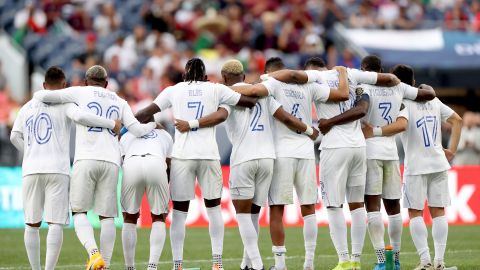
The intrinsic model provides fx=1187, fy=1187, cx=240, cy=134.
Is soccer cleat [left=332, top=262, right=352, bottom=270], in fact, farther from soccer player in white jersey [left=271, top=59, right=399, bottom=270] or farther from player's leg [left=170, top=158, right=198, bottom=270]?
player's leg [left=170, top=158, right=198, bottom=270]

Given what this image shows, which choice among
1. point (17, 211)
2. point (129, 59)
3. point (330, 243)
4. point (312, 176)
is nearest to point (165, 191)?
point (312, 176)

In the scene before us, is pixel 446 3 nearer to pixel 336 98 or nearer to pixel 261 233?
pixel 261 233

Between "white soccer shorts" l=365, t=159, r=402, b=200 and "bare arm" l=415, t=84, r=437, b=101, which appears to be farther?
"bare arm" l=415, t=84, r=437, b=101

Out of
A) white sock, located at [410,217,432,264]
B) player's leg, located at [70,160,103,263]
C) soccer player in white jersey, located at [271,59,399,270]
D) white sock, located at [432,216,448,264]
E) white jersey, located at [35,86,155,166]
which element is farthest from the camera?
white sock, located at [432,216,448,264]

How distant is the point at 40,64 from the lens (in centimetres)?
2883

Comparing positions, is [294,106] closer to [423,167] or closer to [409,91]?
[409,91]

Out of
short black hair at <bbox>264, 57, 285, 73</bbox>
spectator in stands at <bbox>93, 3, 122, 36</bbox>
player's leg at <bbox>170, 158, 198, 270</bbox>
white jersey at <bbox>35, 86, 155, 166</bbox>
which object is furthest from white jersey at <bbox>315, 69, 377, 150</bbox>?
spectator in stands at <bbox>93, 3, 122, 36</bbox>

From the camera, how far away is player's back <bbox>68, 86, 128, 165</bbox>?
1392cm

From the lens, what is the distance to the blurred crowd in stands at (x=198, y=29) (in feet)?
89.8

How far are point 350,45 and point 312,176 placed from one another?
48.2 ft

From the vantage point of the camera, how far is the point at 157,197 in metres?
14.1

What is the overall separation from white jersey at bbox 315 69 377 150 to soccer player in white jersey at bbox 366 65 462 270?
0.52 m

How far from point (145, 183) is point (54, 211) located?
113 cm

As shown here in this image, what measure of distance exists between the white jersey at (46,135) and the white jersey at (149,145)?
54cm
